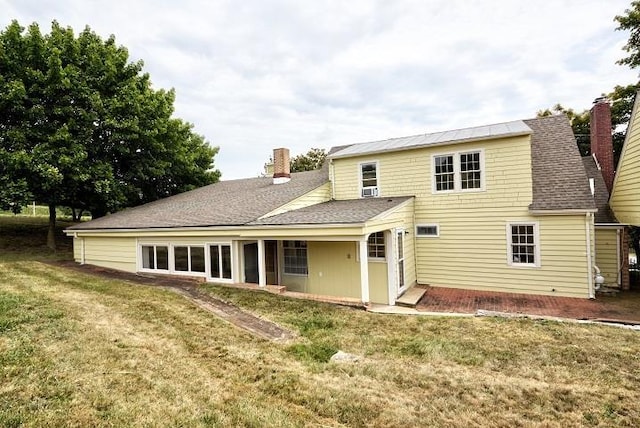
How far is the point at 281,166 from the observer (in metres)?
16.9

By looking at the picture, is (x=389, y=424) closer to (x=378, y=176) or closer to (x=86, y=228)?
(x=378, y=176)

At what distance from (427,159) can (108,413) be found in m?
A: 11.5

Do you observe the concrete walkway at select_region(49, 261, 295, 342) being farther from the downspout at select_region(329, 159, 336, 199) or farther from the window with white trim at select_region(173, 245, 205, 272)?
the downspout at select_region(329, 159, 336, 199)

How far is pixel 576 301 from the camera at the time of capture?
32.1ft

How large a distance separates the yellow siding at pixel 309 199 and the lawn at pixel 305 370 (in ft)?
14.0

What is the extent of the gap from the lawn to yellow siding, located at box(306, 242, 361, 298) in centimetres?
226

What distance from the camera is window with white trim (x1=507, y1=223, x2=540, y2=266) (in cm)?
1059

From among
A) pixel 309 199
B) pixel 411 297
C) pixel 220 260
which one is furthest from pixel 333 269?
pixel 220 260

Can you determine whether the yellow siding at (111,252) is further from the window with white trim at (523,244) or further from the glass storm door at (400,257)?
the window with white trim at (523,244)

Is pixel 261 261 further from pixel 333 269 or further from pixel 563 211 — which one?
pixel 563 211


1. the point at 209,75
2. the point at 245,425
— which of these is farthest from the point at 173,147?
the point at 245,425

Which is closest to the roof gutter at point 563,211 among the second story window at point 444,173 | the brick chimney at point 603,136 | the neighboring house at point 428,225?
the neighboring house at point 428,225

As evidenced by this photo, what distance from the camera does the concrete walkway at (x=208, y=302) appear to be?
279 inches

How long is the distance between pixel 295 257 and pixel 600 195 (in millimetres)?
12456
